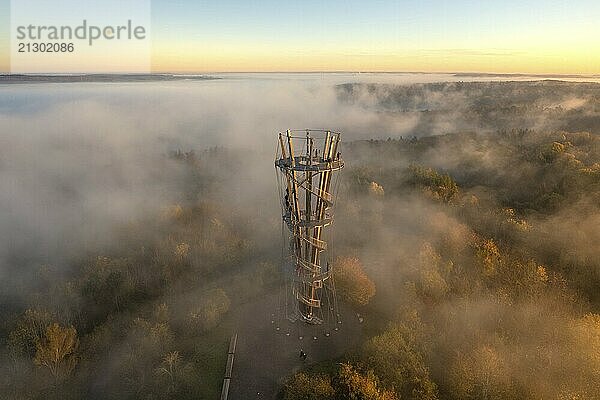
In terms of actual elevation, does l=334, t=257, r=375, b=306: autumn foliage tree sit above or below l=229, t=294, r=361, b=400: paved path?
above

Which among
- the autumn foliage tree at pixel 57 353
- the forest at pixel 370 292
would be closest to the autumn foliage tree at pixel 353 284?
the forest at pixel 370 292

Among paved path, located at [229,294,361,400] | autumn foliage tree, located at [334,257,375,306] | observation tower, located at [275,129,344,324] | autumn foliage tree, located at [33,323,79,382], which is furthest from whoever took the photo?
autumn foliage tree, located at [334,257,375,306]

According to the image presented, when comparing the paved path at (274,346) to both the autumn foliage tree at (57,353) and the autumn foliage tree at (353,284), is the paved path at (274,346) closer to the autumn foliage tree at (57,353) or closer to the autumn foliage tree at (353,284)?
the autumn foliage tree at (353,284)

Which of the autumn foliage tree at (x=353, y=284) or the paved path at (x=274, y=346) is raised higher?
the autumn foliage tree at (x=353, y=284)

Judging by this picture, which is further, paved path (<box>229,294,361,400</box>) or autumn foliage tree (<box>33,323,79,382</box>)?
autumn foliage tree (<box>33,323,79,382</box>)

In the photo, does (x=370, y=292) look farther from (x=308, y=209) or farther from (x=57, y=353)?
(x=57, y=353)

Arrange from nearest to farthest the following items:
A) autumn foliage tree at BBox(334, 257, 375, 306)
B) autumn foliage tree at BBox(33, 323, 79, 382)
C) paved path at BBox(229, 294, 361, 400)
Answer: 1. paved path at BBox(229, 294, 361, 400)
2. autumn foliage tree at BBox(33, 323, 79, 382)
3. autumn foliage tree at BBox(334, 257, 375, 306)

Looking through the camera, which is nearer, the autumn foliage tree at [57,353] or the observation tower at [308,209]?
the observation tower at [308,209]

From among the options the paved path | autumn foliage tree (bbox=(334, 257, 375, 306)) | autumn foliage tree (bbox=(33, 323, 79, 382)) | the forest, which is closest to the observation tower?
the paved path

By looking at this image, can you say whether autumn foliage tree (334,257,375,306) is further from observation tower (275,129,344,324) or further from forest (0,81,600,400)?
observation tower (275,129,344,324)
